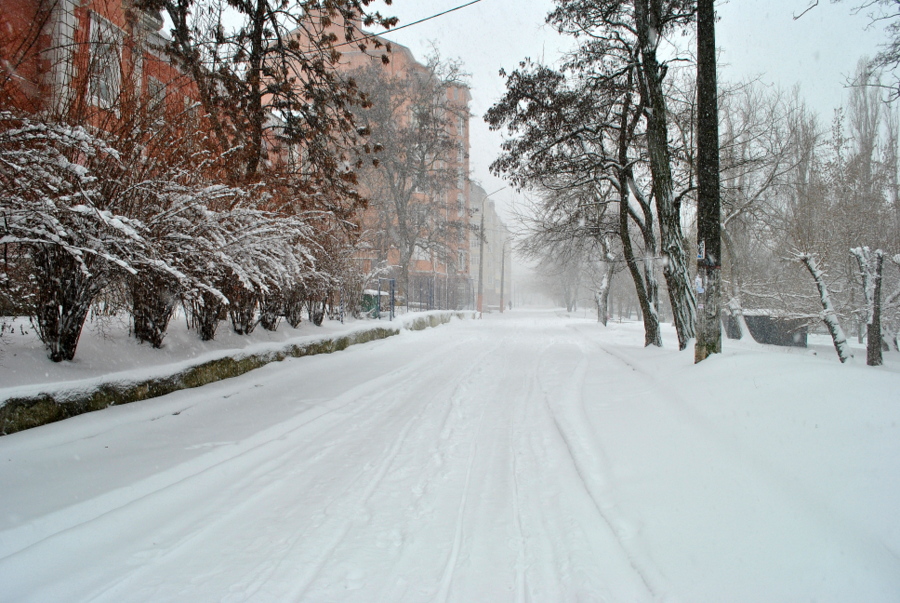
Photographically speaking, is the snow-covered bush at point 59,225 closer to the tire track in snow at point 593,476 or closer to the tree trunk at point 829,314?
the tire track in snow at point 593,476

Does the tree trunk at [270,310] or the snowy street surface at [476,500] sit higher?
the tree trunk at [270,310]

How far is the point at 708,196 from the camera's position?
6.58 m

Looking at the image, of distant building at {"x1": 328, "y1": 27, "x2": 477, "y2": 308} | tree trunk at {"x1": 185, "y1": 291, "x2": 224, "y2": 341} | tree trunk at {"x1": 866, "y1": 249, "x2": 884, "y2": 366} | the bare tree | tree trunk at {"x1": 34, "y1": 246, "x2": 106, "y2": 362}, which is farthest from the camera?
distant building at {"x1": 328, "y1": 27, "x2": 477, "y2": 308}

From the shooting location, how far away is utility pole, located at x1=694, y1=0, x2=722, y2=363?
21.2 ft

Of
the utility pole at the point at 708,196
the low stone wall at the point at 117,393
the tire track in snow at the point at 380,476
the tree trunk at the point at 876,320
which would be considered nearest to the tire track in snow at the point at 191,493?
the tire track in snow at the point at 380,476

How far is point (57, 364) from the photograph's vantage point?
4566 mm

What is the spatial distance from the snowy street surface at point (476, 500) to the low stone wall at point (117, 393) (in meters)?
0.16

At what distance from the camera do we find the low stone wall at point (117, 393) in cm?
387

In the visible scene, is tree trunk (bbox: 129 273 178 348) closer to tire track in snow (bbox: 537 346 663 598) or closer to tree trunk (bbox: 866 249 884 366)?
tire track in snow (bbox: 537 346 663 598)

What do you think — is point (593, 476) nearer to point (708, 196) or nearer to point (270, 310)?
point (708, 196)

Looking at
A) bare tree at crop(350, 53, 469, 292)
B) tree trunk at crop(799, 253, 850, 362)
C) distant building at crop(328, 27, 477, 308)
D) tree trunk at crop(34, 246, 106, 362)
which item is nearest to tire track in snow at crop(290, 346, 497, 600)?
tree trunk at crop(34, 246, 106, 362)

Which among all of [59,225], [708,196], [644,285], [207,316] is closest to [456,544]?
[59,225]

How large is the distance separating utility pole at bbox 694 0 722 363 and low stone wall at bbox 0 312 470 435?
669cm

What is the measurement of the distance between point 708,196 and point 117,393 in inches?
307
